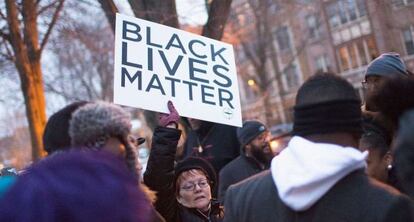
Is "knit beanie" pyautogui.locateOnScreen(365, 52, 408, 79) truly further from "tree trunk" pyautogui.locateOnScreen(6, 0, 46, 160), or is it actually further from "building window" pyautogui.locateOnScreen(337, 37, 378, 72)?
"building window" pyautogui.locateOnScreen(337, 37, 378, 72)

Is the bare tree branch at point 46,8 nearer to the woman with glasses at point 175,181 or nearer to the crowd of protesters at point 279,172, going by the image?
the woman with glasses at point 175,181

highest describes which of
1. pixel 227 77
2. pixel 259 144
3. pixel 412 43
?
pixel 412 43

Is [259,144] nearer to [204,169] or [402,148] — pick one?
[204,169]

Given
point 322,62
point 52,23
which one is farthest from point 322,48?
point 52,23

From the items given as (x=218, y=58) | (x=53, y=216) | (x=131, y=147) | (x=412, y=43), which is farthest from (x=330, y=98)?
(x=412, y=43)

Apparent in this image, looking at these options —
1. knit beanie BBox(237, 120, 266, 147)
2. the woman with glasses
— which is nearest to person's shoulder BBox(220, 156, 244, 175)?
knit beanie BBox(237, 120, 266, 147)

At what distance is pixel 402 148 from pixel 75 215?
131 cm

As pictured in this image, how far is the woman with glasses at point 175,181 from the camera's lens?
3.65 metres

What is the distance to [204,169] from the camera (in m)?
4.32

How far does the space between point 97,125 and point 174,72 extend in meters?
2.17

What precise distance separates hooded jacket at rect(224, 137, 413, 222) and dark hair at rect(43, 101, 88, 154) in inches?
35.5

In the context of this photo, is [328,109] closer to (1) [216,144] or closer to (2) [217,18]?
(1) [216,144]

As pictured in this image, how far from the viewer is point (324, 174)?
213 centimetres

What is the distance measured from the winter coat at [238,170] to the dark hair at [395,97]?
3.45 m
